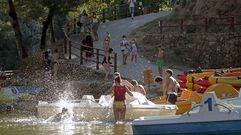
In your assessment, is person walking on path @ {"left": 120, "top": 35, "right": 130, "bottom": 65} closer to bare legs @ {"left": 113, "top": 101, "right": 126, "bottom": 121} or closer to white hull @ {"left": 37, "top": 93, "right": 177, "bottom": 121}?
white hull @ {"left": 37, "top": 93, "right": 177, "bottom": 121}

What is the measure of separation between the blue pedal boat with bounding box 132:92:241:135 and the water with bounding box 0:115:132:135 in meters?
2.49

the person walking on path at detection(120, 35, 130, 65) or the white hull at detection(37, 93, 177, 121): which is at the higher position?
the white hull at detection(37, 93, 177, 121)

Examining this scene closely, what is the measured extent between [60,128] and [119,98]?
6.60 ft

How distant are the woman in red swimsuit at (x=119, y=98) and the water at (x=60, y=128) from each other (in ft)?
1.06

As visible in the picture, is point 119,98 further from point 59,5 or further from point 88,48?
point 59,5

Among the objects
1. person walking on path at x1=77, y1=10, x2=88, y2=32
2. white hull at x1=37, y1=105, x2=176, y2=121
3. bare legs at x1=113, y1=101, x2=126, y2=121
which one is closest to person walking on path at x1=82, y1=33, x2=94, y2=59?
person walking on path at x1=77, y1=10, x2=88, y2=32

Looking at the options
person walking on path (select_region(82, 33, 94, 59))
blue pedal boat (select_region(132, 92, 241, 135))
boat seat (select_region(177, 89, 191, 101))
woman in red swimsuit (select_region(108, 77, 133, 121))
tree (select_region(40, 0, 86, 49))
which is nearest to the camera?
blue pedal boat (select_region(132, 92, 241, 135))

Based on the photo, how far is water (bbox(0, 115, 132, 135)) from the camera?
58.0 feet

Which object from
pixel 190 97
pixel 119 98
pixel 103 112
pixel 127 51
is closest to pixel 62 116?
pixel 103 112

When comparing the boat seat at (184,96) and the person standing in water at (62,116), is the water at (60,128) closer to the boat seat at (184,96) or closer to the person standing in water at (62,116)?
the person standing in water at (62,116)

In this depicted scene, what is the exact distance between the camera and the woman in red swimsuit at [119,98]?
18.2 metres

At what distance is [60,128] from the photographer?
1870cm

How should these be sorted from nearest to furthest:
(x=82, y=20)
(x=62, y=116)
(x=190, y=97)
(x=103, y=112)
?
(x=190, y=97), (x=103, y=112), (x=62, y=116), (x=82, y=20)

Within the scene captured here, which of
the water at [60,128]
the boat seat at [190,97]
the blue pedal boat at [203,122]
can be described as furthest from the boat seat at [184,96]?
the blue pedal boat at [203,122]
